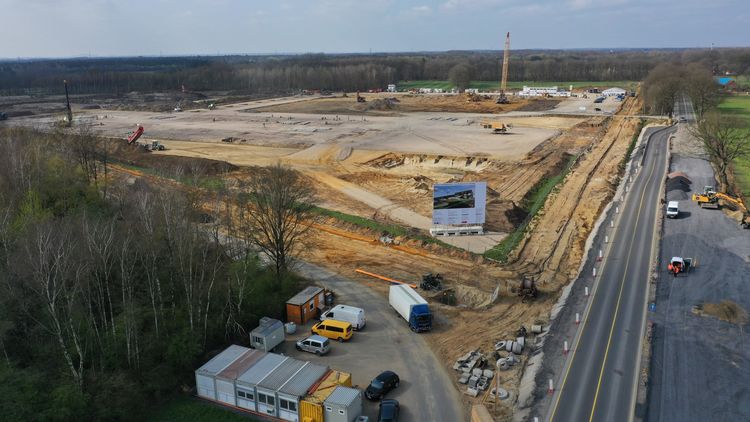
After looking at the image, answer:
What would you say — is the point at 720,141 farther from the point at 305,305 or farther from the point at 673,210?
the point at 305,305

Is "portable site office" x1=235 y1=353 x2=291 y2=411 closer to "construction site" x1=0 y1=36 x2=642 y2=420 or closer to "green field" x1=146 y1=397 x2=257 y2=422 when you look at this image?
"green field" x1=146 y1=397 x2=257 y2=422

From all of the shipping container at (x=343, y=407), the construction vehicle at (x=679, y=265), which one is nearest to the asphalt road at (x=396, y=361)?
the shipping container at (x=343, y=407)

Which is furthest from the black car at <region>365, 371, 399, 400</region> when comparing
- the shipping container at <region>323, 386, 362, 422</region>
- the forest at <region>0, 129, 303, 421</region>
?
the forest at <region>0, 129, 303, 421</region>

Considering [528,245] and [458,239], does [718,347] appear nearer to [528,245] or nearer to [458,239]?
[528,245]

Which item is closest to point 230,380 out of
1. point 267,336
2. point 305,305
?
point 267,336

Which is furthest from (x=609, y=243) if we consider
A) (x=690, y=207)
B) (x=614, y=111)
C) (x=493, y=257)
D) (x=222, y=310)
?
(x=614, y=111)

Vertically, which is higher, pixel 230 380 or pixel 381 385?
pixel 230 380
